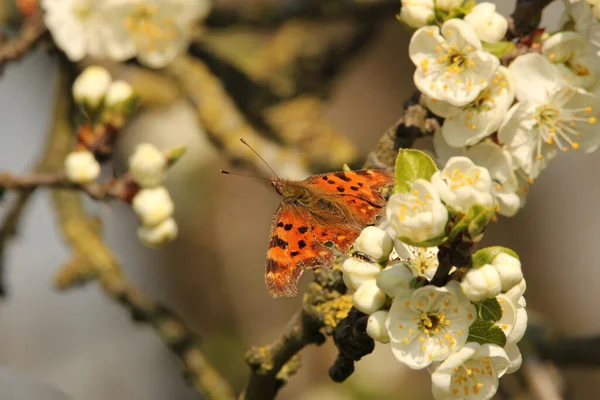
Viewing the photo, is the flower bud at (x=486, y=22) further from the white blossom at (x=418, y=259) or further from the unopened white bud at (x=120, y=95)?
the unopened white bud at (x=120, y=95)

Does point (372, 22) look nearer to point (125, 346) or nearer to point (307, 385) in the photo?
point (307, 385)

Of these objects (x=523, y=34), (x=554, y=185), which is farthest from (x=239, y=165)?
(x=554, y=185)

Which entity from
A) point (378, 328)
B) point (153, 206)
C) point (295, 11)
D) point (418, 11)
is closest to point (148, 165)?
point (153, 206)

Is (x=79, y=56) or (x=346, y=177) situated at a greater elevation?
(x=346, y=177)

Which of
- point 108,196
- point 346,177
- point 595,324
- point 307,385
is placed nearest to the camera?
point 346,177

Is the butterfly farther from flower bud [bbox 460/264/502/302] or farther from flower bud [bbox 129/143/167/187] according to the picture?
flower bud [bbox 129/143/167/187]

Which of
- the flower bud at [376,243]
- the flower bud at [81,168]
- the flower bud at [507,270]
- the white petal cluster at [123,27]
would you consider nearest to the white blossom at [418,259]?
the flower bud at [376,243]
